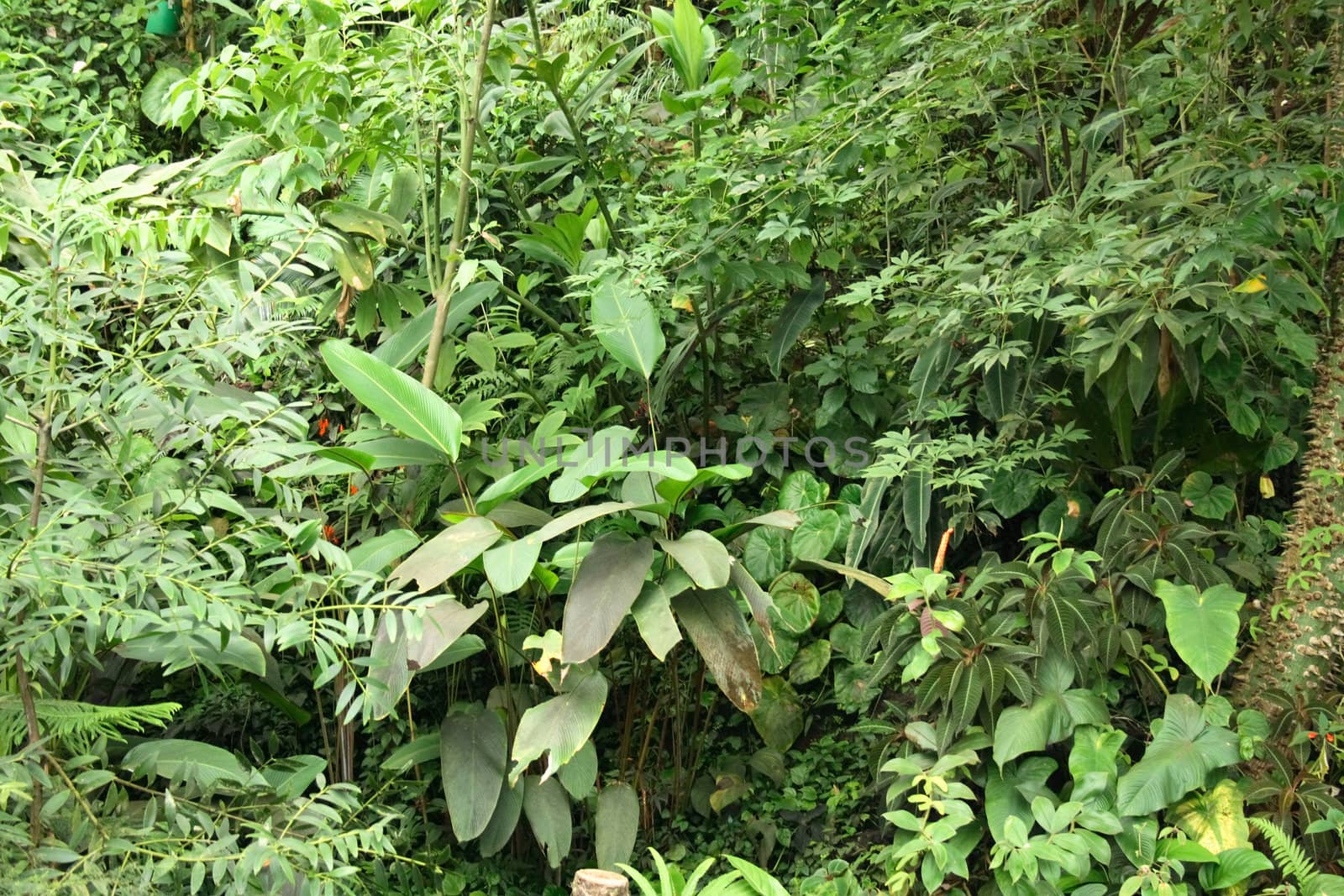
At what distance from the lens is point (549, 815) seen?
260 cm

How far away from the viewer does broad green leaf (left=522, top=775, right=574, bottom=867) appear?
2.58 m

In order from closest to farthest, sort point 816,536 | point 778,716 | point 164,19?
→ point 778,716
point 816,536
point 164,19

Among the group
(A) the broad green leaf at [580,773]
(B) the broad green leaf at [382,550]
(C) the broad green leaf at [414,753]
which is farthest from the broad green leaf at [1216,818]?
(B) the broad green leaf at [382,550]

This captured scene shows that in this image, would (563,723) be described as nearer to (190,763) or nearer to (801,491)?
(190,763)

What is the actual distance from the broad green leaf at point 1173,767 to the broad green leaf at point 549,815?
1219 millimetres

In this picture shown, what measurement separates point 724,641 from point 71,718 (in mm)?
1276

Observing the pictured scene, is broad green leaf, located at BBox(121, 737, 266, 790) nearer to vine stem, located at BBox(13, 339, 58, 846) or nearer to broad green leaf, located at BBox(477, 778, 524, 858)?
vine stem, located at BBox(13, 339, 58, 846)

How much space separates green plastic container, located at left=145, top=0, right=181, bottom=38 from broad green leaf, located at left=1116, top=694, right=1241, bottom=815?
4983 mm

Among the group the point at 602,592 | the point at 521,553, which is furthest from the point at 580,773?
the point at 521,553

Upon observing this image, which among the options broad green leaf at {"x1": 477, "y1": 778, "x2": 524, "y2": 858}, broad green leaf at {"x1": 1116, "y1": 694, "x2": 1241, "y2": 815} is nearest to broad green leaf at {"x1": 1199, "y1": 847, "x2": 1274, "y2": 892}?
broad green leaf at {"x1": 1116, "y1": 694, "x2": 1241, "y2": 815}

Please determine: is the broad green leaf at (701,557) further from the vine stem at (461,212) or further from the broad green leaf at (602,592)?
the vine stem at (461,212)

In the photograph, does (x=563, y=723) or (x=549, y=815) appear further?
(x=549, y=815)

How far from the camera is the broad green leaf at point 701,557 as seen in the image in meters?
2.36

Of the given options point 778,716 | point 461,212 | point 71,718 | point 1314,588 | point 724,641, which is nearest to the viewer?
point 71,718
